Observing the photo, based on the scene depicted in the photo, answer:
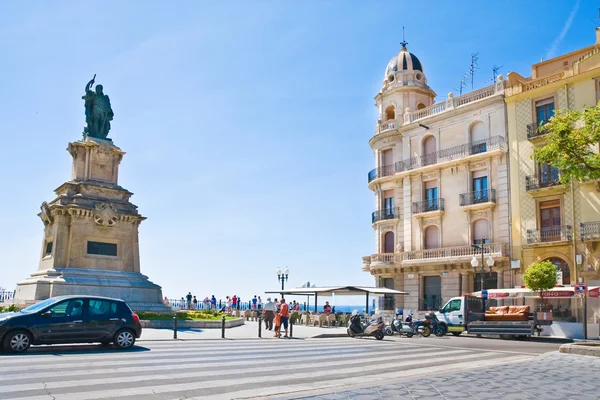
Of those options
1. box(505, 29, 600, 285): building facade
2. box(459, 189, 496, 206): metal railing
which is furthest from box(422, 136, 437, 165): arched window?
box(505, 29, 600, 285): building facade

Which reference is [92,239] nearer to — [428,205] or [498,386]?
[498,386]

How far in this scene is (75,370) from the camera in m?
9.70

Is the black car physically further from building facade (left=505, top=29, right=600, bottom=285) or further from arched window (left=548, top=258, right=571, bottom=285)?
arched window (left=548, top=258, right=571, bottom=285)

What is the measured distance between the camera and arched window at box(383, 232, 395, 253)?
3988 cm

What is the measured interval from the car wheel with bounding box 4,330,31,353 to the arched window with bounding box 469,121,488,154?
2969cm

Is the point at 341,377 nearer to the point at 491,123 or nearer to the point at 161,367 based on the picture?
the point at 161,367

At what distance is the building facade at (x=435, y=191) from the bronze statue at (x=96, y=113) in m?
19.9

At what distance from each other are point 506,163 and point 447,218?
518cm

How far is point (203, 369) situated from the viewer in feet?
34.1

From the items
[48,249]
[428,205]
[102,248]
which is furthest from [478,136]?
[48,249]

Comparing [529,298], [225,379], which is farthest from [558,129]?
[529,298]

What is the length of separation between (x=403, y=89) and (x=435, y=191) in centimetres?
838

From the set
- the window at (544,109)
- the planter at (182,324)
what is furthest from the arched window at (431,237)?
the planter at (182,324)

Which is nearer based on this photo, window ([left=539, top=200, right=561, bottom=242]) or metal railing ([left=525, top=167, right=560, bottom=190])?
window ([left=539, top=200, right=561, bottom=242])
